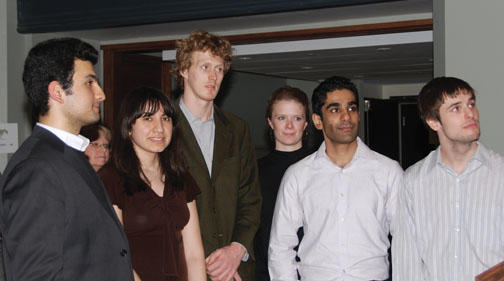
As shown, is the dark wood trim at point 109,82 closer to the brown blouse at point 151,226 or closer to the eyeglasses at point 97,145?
the eyeglasses at point 97,145

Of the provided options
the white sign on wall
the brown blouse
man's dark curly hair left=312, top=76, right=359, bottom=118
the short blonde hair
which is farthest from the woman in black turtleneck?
the white sign on wall

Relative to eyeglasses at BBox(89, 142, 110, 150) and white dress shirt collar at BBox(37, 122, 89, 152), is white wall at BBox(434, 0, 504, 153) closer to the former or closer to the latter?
eyeglasses at BBox(89, 142, 110, 150)

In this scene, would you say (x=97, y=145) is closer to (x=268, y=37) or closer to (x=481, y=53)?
(x=268, y=37)

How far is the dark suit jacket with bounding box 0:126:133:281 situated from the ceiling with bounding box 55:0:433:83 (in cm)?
338

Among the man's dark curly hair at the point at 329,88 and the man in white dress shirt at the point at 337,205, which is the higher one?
the man's dark curly hair at the point at 329,88

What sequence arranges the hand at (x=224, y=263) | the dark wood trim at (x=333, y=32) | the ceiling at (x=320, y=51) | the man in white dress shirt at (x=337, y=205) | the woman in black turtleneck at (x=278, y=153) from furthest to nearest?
the dark wood trim at (x=333, y=32) < the ceiling at (x=320, y=51) < the woman in black turtleneck at (x=278, y=153) < the hand at (x=224, y=263) < the man in white dress shirt at (x=337, y=205)

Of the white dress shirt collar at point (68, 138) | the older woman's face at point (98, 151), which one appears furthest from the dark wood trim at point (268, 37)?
the white dress shirt collar at point (68, 138)

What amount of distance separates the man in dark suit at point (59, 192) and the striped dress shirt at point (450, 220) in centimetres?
120

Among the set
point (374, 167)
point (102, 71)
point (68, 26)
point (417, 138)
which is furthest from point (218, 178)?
point (417, 138)

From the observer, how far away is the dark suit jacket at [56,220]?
1.54 meters

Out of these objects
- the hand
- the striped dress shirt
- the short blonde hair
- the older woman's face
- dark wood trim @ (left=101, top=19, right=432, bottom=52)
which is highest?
dark wood trim @ (left=101, top=19, right=432, bottom=52)

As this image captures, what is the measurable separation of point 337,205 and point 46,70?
1.37 metres

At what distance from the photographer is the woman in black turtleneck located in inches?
116

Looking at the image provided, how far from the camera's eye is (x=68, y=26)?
5.35m
